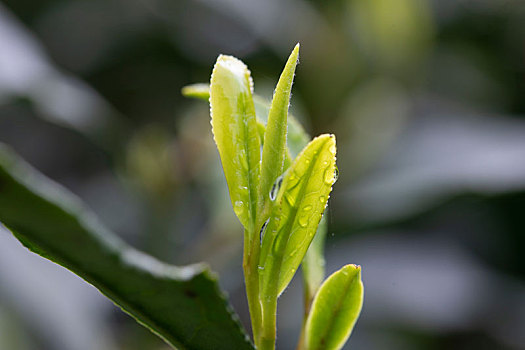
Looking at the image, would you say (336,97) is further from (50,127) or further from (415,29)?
(50,127)

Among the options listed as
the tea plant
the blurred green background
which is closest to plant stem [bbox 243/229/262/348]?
the tea plant

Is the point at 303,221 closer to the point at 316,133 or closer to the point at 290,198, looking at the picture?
the point at 290,198

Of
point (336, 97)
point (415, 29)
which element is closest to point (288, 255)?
point (336, 97)

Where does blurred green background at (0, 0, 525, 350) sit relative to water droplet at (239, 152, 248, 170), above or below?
above

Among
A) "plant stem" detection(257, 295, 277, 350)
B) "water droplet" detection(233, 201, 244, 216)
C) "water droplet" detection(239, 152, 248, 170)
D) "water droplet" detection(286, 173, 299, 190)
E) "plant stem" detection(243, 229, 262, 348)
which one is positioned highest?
"water droplet" detection(239, 152, 248, 170)

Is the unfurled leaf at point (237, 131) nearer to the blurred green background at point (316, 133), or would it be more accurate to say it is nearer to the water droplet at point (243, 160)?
the water droplet at point (243, 160)

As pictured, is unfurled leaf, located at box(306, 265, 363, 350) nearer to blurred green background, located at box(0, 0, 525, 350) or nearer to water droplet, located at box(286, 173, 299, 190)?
water droplet, located at box(286, 173, 299, 190)

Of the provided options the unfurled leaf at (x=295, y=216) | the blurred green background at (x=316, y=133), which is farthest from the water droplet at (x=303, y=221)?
the blurred green background at (x=316, y=133)
